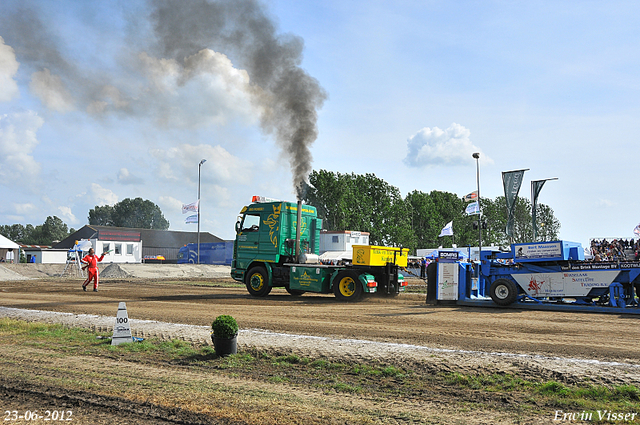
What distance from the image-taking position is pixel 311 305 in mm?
15844

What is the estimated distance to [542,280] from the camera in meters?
14.8

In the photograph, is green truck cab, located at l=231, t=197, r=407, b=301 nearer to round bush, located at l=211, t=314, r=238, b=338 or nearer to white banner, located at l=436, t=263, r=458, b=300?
white banner, located at l=436, t=263, r=458, b=300

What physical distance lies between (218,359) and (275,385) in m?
1.80

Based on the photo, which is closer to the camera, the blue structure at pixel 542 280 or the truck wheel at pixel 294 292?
the blue structure at pixel 542 280

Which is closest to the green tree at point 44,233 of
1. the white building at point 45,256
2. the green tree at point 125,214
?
the green tree at point 125,214

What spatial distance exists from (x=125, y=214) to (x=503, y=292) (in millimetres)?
141470

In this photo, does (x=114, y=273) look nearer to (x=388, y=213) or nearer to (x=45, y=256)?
(x=45, y=256)

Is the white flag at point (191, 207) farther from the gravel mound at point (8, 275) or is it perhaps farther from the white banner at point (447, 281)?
the white banner at point (447, 281)

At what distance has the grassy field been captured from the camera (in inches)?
199

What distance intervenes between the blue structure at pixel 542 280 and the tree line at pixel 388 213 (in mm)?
41195

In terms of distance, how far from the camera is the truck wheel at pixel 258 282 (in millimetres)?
18578

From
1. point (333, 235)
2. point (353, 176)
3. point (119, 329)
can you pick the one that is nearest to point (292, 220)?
point (119, 329)

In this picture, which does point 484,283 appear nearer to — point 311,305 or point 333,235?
point 311,305

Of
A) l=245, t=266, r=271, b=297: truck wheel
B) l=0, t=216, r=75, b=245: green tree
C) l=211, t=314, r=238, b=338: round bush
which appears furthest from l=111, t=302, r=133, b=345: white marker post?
l=0, t=216, r=75, b=245: green tree
